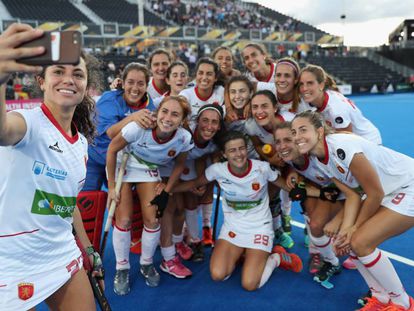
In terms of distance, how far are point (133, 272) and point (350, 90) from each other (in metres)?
22.7

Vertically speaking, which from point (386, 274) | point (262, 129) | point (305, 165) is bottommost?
point (386, 274)

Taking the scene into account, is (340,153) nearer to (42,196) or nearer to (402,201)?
(402,201)

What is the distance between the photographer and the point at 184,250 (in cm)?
382

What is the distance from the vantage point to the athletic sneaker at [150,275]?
3248 millimetres

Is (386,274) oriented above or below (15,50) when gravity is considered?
below

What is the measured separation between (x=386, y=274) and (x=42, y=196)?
2252 mm

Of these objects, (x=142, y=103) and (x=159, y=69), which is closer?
(x=142, y=103)

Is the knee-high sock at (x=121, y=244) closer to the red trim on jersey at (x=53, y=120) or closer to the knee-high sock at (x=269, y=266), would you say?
the knee-high sock at (x=269, y=266)

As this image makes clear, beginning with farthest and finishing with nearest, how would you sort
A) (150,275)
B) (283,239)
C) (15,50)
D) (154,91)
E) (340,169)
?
1. (154,91)
2. (283,239)
3. (150,275)
4. (340,169)
5. (15,50)

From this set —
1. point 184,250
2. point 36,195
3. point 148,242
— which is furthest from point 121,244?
point 36,195

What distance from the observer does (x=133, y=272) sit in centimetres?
351

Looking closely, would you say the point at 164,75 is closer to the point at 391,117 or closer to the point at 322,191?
the point at 322,191

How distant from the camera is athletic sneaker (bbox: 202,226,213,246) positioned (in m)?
4.09

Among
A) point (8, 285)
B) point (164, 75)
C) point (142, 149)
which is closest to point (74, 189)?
point (8, 285)
